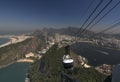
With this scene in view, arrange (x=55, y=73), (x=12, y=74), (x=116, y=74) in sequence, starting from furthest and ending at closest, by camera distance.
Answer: (x=12, y=74), (x=55, y=73), (x=116, y=74)

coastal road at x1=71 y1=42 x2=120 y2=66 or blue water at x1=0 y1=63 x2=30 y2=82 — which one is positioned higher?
coastal road at x1=71 y1=42 x2=120 y2=66

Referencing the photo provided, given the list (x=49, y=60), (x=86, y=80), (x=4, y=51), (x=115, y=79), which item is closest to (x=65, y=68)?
(x=115, y=79)

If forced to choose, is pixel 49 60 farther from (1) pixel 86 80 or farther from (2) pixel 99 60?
(1) pixel 86 80

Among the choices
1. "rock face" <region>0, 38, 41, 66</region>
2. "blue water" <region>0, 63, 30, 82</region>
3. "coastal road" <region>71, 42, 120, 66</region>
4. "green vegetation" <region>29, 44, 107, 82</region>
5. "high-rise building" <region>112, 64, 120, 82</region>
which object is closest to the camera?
"high-rise building" <region>112, 64, 120, 82</region>

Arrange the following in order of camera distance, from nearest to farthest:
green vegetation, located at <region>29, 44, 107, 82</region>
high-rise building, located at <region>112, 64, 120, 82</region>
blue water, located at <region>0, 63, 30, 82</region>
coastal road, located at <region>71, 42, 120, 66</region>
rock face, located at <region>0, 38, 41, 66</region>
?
high-rise building, located at <region>112, 64, 120, 82</region>, green vegetation, located at <region>29, 44, 107, 82</region>, blue water, located at <region>0, 63, 30, 82</region>, coastal road, located at <region>71, 42, 120, 66</region>, rock face, located at <region>0, 38, 41, 66</region>

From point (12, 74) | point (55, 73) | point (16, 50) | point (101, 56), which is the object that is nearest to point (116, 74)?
point (55, 73)

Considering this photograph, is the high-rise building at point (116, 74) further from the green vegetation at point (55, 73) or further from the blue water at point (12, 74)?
the blue water at point (12, 74)

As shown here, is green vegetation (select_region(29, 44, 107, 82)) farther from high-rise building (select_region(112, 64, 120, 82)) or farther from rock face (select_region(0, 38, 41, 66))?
high-rise building (select_region(112, 64, 120, 82))

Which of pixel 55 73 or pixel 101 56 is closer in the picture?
pixel 55 73

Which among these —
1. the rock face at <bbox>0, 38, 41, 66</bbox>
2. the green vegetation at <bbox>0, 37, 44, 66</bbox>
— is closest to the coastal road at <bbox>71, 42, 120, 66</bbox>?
the green vegetation at <bbox>0, 37, 44, 66</bbox>

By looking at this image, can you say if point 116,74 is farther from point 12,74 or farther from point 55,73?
point 12,74
